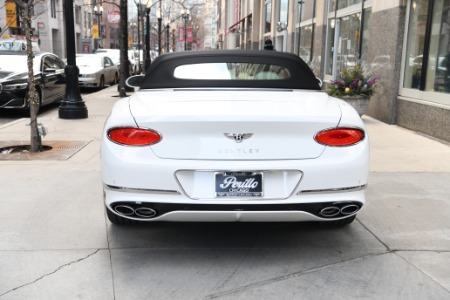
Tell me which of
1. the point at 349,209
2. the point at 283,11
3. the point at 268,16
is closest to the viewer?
the point at 349,209

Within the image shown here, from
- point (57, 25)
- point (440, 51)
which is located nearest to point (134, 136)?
point (440, 51)

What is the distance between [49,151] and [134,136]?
176 inches

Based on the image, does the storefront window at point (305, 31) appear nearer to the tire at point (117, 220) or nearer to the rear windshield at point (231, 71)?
the rear windshield at point (231, 71)

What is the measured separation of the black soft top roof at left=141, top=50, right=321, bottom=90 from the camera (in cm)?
454

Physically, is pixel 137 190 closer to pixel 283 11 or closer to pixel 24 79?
pixel 24 79

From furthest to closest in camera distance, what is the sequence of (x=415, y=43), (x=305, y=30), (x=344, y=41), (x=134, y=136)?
(x=305, y=30) → (x=344, y=41) → (x=415, y=43) → (x=134, y=136)

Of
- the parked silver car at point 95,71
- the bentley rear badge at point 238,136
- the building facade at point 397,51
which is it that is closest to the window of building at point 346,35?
the building facade at point 397,51

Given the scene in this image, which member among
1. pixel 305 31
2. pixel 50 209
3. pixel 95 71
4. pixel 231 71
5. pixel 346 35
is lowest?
pixel 50 209

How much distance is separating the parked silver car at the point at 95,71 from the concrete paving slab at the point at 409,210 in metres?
14.6

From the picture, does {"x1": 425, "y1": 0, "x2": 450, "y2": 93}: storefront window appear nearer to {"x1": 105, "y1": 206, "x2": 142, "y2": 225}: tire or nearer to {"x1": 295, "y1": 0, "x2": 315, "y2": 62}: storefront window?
{"x1": 105, "y1": 206, "x2": 142, "y2": 225}: tire

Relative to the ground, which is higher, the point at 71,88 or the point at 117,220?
the point at 71,88

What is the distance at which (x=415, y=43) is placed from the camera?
32.0 feet

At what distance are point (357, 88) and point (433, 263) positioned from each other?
7332 millimetres

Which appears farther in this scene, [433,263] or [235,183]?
[433,263]
